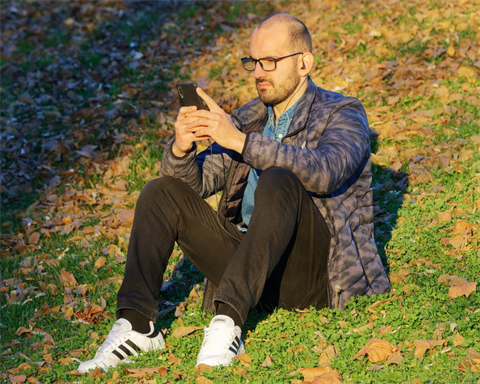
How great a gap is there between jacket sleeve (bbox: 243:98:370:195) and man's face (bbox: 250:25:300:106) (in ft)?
1.55

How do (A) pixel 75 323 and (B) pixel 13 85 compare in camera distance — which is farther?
(B) pixel 13 85

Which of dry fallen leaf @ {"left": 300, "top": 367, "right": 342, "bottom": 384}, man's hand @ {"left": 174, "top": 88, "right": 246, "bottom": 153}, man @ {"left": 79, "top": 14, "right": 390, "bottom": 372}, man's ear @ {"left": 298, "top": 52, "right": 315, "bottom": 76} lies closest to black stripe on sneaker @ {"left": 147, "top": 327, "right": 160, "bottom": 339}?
man @ {"left": 79, "top": 14, "right": 390, "bottom": 372}

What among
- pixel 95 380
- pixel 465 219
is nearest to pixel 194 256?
pixel 95 380

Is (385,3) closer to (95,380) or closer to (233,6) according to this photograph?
(233,6)

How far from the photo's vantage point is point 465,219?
4867 mm

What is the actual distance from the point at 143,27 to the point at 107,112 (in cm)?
289

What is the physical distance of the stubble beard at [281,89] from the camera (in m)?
4.25

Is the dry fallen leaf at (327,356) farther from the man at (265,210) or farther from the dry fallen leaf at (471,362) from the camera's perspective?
the dry fallen leaf at (471,362)

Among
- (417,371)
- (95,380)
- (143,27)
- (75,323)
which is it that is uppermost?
(143,27)

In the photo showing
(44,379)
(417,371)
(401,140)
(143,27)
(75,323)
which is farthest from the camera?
(143,27)

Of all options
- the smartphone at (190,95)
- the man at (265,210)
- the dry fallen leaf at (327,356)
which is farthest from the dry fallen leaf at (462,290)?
the smartphone at (190,95)

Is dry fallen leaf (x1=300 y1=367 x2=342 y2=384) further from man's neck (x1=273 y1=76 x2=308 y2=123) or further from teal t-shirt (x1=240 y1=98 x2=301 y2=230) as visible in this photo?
man's neck (x1=273 y1=76 x2=308 y2=123)

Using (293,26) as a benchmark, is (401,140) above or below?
below

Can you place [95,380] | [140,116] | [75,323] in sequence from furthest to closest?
[140,116] < [75,323] < [95,380]
